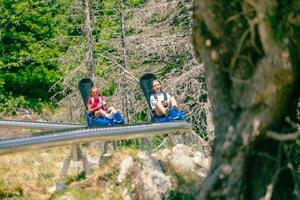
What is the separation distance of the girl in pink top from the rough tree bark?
742 cm

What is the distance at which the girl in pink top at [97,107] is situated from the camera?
1639cm

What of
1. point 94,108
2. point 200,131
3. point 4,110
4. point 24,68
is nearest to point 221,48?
point 94,108

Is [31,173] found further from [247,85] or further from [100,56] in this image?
[100,56]

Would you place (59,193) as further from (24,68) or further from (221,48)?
(24,68)

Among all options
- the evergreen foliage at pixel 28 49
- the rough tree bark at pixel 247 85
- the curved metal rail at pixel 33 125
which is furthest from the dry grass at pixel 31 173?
the evergreen foliage at pixel 28 49

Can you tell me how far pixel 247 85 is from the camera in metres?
8.30

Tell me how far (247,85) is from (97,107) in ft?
27.3

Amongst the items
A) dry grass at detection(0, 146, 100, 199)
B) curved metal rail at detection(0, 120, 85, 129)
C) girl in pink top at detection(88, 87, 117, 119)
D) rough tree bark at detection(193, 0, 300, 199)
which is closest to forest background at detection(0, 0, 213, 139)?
girl in pink top at detection(88, 87, 117, 119)

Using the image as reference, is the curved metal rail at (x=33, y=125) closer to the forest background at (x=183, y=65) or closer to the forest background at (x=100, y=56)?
the forest background at (x=183, y=65)

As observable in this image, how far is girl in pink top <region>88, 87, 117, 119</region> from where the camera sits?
645 inches

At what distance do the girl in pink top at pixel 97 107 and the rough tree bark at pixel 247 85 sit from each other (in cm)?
742

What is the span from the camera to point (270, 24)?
7965 millimetres

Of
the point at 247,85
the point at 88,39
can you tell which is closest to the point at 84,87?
the point at 247,85

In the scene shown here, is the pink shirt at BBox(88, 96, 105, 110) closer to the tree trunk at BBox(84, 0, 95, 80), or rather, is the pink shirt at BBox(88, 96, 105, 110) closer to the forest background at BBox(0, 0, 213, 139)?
the forest background at BBox(0, 0, 213, 139)
